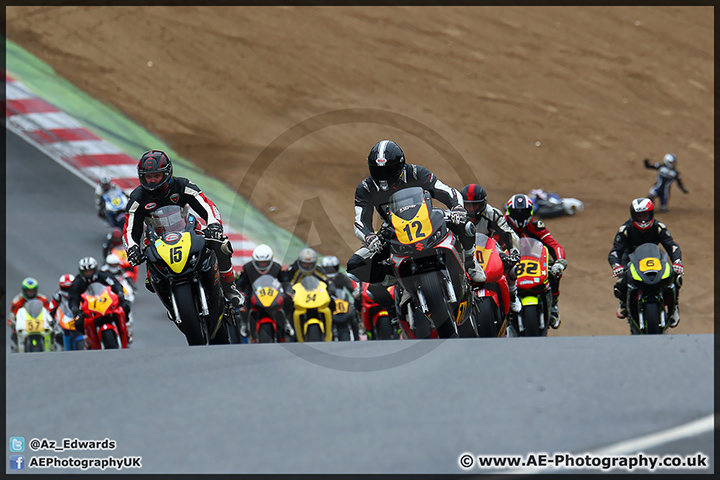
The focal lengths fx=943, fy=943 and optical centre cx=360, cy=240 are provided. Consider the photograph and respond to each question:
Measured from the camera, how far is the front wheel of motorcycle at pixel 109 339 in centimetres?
1390

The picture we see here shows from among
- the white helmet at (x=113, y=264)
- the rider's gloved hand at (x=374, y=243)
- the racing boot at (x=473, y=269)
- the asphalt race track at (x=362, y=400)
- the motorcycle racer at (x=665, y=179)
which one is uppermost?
the motorcycle racer at (x=665, y=179)

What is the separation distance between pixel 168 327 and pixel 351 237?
6.93 m

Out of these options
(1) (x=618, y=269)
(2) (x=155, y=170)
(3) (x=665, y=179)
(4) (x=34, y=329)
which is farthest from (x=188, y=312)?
(3) (x=665, y=179)

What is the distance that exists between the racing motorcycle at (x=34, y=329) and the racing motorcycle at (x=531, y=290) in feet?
27.1

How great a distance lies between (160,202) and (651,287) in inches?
242

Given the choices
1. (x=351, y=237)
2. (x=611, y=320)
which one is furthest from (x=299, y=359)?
(x=351, y=237)

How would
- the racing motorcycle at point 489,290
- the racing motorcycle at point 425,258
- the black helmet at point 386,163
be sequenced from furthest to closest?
the racing motorcycle at point 489,290
the black helmet at point 386,163
the racing motorcycle at point 425,258

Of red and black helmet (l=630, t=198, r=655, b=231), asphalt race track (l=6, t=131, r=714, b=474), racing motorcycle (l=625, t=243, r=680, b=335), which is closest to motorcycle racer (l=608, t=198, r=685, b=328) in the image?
red and black helmet (l=630, t=198, r=655, b=231)

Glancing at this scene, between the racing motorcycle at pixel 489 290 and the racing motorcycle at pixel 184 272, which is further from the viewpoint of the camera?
the racing motorcycle at pixel 489 290

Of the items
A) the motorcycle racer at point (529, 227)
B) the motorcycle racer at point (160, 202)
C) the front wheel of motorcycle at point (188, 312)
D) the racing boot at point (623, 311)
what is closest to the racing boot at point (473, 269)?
the motorcycle racer at point (529, 227)

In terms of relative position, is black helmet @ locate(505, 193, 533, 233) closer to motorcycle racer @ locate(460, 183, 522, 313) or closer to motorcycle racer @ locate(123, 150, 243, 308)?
motorcycle racer @ locate(460, 183, 522, 313)

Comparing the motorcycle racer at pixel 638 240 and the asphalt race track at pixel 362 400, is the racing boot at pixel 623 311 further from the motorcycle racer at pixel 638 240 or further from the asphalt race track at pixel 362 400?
the asphalt race track at pixel 362 400

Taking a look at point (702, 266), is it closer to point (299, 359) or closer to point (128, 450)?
point (299, 359)

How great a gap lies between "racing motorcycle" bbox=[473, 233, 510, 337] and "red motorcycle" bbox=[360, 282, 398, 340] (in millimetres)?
2914
